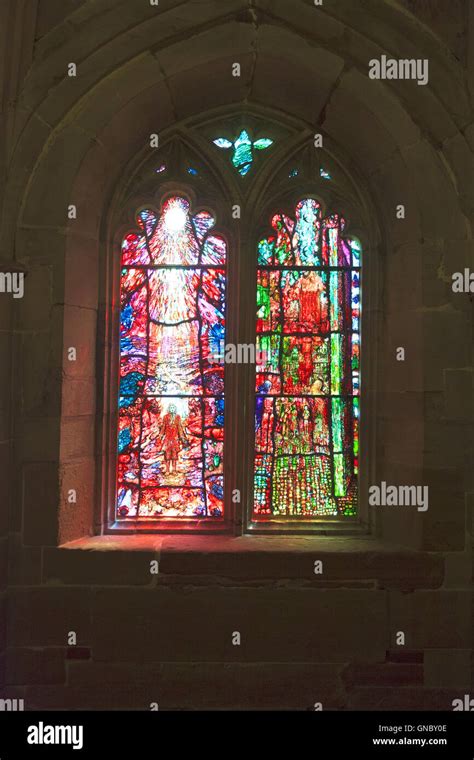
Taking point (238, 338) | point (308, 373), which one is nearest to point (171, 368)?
point (238, 338)

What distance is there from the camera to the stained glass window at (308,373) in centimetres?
385

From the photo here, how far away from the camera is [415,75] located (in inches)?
133

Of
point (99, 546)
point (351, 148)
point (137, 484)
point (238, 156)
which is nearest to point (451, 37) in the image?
point (351, 148)

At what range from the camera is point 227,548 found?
3.49 m

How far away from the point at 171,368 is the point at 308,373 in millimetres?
800

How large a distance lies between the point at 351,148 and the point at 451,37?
741 millimetres

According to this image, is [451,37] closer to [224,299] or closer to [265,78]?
[265,78]

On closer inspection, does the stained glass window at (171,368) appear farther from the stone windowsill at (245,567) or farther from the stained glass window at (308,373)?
A: the stone windowsill at (245,567)

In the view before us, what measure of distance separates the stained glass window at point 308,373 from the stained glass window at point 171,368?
0.87ft

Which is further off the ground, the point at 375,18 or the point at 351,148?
the point at 375,18

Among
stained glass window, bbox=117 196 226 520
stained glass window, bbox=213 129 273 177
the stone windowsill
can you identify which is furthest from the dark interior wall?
stained glass window, bbox=213 129 273 177
